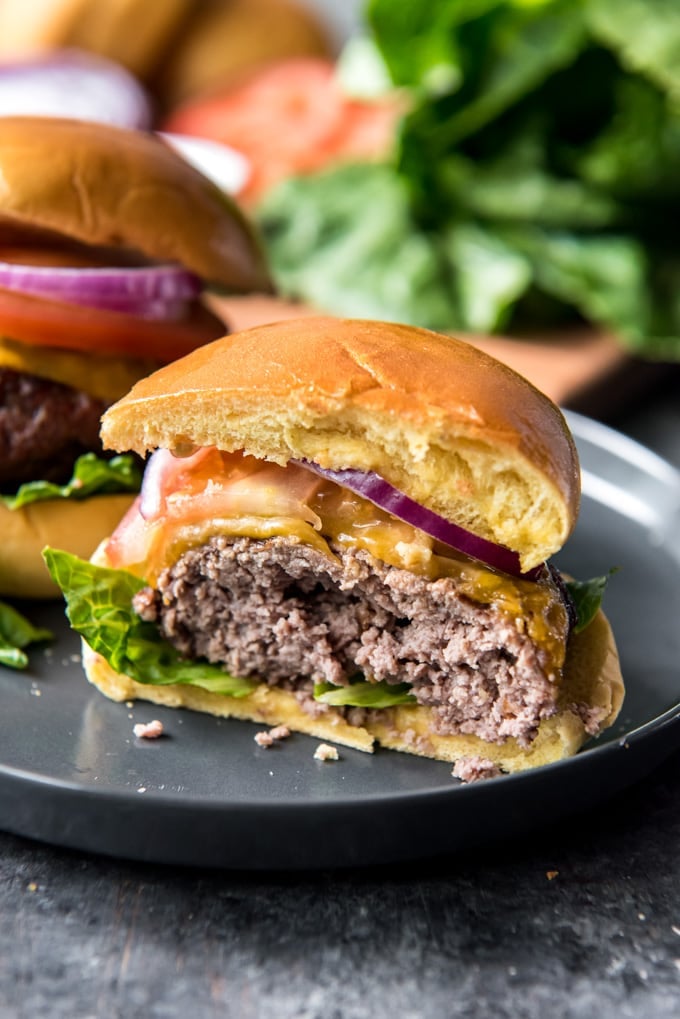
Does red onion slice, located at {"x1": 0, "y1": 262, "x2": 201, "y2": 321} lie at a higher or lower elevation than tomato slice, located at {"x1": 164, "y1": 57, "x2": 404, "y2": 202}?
higher

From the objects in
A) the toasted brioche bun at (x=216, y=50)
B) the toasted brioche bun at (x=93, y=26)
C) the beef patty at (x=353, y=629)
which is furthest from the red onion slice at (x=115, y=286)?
the toasted brioche bun at (x=216, y=50)

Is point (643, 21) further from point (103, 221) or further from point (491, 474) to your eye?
point (491, 474)

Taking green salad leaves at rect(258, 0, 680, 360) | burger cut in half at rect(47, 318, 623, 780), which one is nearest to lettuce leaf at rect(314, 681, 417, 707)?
burger cut in half at rect(47, 318, 623, 780)

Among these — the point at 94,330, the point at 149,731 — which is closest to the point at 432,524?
the point at 149,731

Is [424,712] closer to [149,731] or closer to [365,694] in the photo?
[365,694]

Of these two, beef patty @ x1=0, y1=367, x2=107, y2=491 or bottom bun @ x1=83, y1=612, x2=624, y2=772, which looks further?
beef patty @ x1=0, y1=367, x2=107, y2=491

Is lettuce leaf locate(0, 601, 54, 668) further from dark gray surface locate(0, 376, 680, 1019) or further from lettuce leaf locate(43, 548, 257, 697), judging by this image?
dark gray surface locate(0, 376, 680, 1019)
